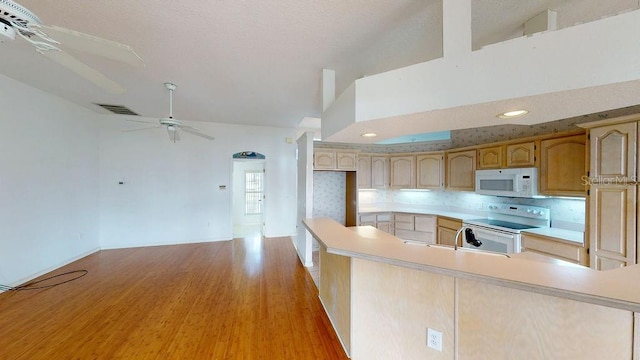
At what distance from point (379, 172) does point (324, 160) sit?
127 centimetres

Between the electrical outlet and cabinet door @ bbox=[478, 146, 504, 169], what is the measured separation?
286cm

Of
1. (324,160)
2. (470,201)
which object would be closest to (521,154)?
(470,201)

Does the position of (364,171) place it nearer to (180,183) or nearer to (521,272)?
(521,272)

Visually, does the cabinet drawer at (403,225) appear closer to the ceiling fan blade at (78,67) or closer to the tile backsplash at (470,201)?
the tile backsplash at (470,201)

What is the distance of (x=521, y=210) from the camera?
317 centimetres

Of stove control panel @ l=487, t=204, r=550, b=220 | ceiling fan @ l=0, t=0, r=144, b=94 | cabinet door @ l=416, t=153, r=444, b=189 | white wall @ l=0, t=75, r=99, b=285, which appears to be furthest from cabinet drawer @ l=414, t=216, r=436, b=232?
white wall @ l=0, t=75, r=99, b=285

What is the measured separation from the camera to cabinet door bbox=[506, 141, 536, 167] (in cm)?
287

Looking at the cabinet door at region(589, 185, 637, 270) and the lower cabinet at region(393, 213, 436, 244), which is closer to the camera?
the cabinet door at region(589, 185, 637, 270)

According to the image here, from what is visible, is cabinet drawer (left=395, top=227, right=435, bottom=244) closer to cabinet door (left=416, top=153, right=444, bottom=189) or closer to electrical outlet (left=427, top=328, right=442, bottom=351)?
cabinet door (left=416, top=153, right=444, bottom=189)

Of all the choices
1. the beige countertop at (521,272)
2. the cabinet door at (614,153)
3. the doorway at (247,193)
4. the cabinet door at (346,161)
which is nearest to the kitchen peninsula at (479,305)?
the beige countertop at (521,272)

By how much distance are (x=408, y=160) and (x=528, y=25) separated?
2.97 m

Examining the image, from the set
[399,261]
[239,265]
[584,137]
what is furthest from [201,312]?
[584,137]

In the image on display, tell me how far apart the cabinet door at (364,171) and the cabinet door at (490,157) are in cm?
193

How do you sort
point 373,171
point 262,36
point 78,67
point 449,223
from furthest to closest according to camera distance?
point 373,171
point 449,223
point 262,36
point 78,67
